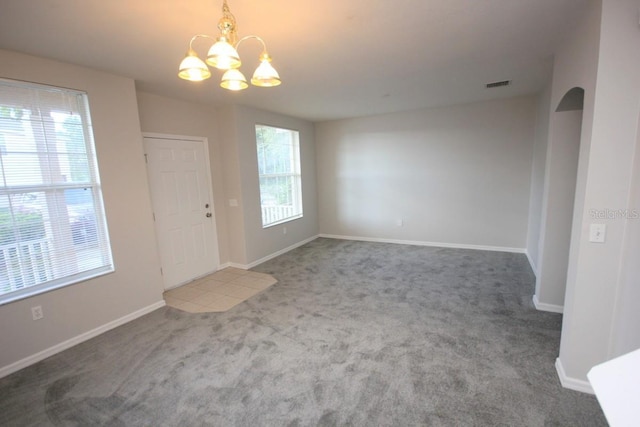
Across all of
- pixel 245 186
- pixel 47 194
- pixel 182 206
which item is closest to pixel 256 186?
pixel 245 186

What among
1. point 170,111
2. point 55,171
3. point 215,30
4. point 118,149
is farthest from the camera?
point 170,111

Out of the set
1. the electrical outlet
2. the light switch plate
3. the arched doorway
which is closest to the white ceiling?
the arched doorway

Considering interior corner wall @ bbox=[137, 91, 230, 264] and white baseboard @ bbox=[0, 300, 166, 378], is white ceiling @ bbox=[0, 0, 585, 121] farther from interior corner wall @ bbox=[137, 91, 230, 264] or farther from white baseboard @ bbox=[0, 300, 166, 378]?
white baseboard @ bbox=[0, 300, 166, 378]

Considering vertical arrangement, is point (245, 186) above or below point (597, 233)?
above

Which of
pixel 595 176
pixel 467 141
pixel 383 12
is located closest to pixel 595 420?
pixel 595 176

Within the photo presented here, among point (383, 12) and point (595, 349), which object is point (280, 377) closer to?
point (595, 349)

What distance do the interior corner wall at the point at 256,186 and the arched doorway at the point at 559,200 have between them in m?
3.83

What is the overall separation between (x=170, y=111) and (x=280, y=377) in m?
3.53

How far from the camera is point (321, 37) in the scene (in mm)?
2229

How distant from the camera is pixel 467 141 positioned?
5.03 metres

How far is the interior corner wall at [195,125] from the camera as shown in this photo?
143 inches

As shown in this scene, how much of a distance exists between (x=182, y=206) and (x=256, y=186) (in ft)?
3.97

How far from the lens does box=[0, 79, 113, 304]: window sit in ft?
7.75

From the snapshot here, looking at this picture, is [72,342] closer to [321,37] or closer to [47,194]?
[47,194]
